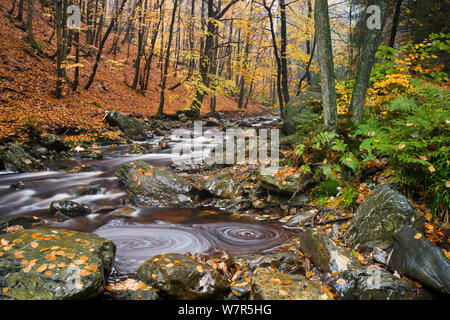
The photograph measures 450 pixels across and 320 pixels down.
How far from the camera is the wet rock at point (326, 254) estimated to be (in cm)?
A: 342

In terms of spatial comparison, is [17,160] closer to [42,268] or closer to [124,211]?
[124,211]

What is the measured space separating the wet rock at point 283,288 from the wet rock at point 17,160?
8.51m

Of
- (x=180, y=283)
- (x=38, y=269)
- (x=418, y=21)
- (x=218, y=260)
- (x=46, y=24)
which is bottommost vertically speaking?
(x=218, y=260)

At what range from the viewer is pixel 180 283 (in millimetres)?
3248

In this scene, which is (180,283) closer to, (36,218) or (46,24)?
(36,218)

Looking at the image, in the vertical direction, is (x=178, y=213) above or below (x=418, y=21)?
below

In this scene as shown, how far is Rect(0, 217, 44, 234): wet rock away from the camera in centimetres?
496

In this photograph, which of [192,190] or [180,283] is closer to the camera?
[180,283]

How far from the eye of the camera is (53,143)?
394 inches

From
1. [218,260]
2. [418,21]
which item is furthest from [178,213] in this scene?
[418,21]

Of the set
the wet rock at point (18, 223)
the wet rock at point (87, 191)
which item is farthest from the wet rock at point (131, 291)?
the wet rock at point (87, 191)

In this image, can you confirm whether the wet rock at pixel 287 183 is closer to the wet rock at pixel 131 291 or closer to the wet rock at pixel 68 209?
the wet rock at pixel 131 291
